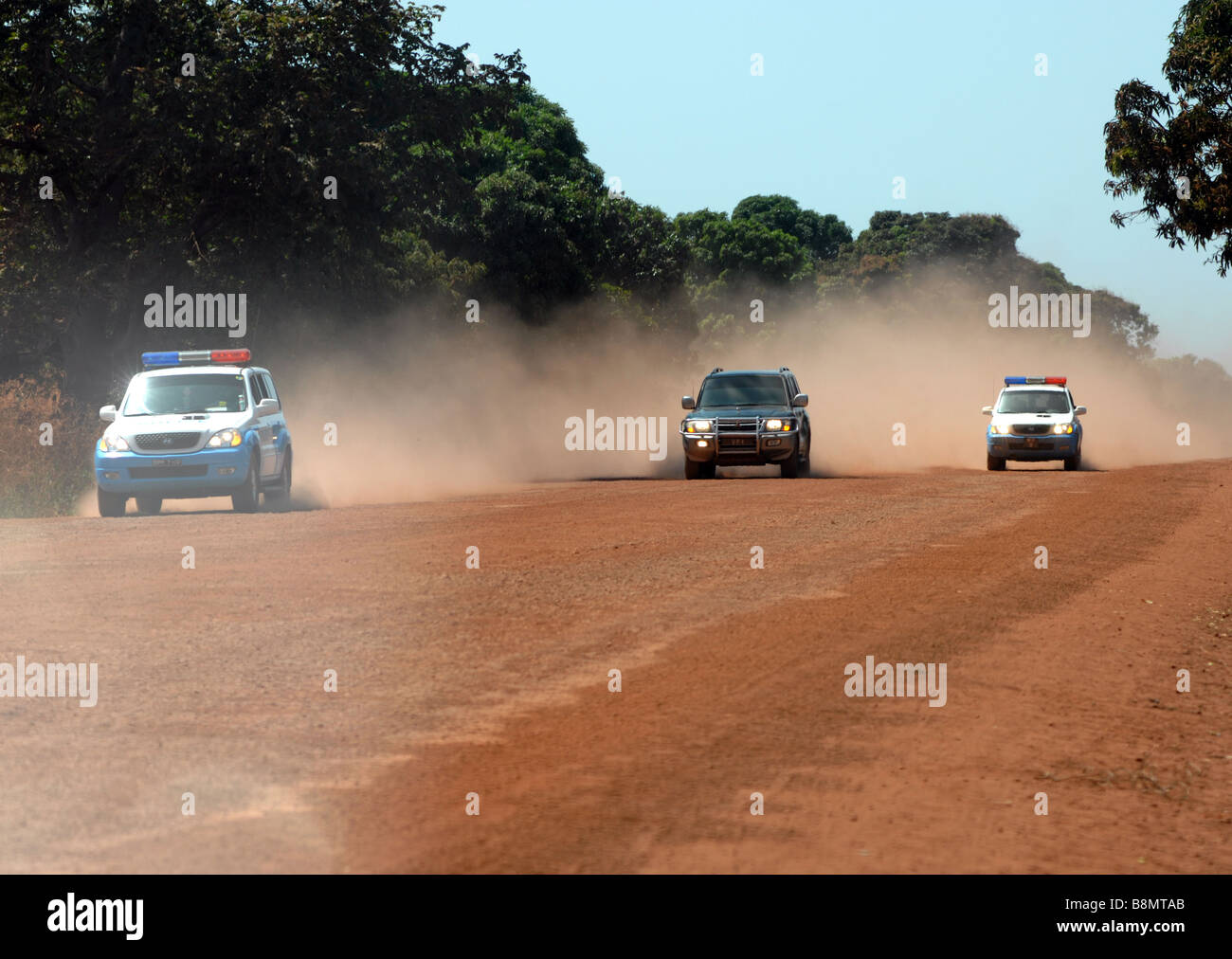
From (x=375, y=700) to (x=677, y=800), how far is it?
252cm

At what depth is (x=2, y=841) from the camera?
5.76 m

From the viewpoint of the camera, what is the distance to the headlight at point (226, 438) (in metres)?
19.1

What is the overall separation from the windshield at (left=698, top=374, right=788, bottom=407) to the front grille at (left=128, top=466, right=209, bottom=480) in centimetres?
1074

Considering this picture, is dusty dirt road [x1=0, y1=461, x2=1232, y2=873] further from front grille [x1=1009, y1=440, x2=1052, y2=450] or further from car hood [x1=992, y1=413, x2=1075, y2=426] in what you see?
car hood [x1=992, y1=413, x2=1075, y2=426]

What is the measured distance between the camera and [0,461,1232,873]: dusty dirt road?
589 cm

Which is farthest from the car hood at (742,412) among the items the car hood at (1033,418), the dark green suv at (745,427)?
the car hood at (1033,418)

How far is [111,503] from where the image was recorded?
764 inches

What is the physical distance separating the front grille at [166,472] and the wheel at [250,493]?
1.96ft

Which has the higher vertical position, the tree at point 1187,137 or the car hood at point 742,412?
the tree at point 1187,137

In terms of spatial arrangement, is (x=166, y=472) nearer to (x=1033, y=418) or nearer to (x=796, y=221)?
(x=1033, y=418)

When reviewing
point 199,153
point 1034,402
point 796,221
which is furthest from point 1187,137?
point 796,221

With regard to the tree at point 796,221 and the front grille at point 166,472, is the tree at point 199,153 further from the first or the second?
the tree at point 796,221

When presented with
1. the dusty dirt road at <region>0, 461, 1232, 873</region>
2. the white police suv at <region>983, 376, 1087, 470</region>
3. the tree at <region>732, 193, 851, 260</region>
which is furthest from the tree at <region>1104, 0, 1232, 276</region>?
the tree at <region>732, 193, 851, 260</region>
